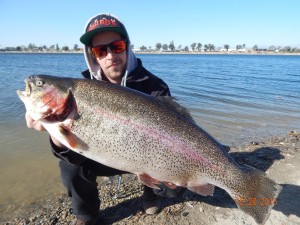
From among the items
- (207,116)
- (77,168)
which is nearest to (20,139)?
(77,168)

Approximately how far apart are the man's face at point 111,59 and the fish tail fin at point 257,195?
2252 millimetres

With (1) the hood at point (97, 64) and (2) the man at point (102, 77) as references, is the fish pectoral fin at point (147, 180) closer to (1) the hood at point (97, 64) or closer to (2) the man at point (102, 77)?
(2) the man at point (102, 77)

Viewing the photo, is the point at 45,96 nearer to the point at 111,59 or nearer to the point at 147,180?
the point at 111,59

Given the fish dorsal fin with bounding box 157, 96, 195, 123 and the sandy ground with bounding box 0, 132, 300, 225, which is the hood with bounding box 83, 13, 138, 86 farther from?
the sandy ground with bounding box 0, 132, 300, 225

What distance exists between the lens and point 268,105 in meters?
14.5

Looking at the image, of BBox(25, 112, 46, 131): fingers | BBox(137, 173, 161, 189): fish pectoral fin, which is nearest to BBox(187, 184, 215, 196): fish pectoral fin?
BBox(137, 173, 161, 189): fish pectoral fin

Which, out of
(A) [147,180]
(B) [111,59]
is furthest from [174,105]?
(B) [111,59]

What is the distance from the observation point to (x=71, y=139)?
9.92ft

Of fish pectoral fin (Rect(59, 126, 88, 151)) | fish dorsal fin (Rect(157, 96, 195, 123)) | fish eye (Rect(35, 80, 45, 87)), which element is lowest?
fish pectoral fin (Rect(59, 126, 88, 151))

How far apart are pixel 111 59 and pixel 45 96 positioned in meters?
1.32

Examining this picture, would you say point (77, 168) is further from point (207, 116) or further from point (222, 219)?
point (207, 116)

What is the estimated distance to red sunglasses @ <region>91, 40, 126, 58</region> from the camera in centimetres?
409

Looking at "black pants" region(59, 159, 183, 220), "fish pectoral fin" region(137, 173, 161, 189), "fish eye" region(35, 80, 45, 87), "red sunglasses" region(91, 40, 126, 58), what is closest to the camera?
"fish eye" region(35, 80, 45, 87)

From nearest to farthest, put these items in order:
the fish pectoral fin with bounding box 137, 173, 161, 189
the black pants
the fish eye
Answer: the fish eye, the fish pectoral fin with bounding box 137, 173, 161, 189, the black pants
